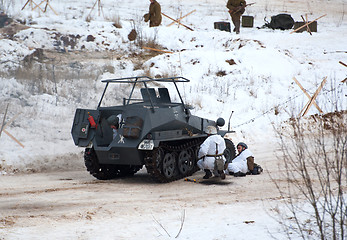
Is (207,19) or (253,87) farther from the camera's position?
(207,19)

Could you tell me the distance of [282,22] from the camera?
2967 cm

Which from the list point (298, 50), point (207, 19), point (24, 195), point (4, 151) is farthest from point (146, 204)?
point (207, 19)

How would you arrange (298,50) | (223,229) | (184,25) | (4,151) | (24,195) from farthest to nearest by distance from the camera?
(184,25) → (298,50) → (4,151) → (24,195) → (223,229)

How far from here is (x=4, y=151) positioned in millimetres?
15125

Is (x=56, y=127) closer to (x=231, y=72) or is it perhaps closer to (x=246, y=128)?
(x=246, y=128)

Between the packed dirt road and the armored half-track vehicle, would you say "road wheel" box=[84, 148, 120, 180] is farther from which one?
the packed dirt road

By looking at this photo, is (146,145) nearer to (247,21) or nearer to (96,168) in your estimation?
(96,168)

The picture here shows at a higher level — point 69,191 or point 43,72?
point 43,72

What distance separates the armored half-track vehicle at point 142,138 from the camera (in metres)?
12.0

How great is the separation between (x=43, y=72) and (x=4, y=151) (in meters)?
6.93

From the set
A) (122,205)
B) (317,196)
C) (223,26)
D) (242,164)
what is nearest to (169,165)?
(242,164)

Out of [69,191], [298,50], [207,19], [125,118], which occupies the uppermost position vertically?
[207,19]

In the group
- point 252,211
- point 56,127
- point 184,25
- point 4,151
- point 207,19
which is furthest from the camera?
point 207,19

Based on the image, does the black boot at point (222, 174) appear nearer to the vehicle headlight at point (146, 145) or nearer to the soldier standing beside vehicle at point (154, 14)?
the vehicle headlight at point (146, 145)
